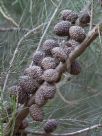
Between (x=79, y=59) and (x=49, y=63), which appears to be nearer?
(x=49, y=63)

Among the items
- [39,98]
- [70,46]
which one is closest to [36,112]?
[39,98]

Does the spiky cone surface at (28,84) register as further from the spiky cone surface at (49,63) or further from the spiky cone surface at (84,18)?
the spiky cone surface at (84,18)

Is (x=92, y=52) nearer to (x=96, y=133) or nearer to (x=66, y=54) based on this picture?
(x=96, y=133)

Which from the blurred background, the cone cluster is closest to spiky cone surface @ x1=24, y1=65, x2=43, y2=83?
the cone cluster

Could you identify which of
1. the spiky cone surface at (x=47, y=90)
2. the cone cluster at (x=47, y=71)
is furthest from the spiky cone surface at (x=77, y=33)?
the spiky cone surface at (x=47, y=90)

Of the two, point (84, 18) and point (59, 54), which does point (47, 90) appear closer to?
point (59, 54)

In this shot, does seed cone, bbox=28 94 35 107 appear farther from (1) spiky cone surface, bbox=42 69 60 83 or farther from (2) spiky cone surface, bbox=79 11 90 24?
(2) spiky cone surface, bbox=79 11 90 24
